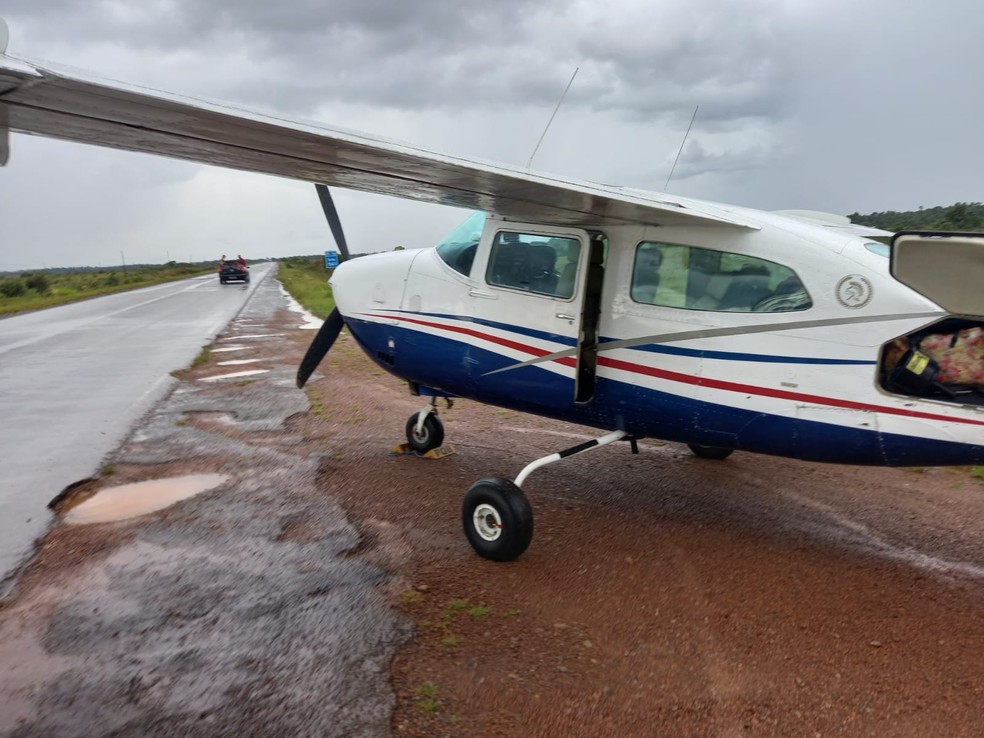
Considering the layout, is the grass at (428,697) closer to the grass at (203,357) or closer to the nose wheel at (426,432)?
the nose wheel at (426,432)

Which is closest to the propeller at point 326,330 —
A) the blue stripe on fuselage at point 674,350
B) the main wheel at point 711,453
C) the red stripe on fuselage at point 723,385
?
the blue stripe on fuselage at point 674,350

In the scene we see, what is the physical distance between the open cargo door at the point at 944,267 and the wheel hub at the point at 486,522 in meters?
2.94

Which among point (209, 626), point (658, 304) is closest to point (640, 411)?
point (658, 304)

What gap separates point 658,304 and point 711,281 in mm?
378

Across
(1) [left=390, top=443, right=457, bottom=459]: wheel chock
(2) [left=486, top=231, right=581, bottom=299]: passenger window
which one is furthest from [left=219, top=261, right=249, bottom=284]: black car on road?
(2) [left=486, top=231, right=581, bottom=299]: passenger window

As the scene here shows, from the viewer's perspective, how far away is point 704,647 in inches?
138

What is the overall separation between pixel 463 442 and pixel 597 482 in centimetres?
183

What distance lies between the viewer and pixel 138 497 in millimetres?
5551

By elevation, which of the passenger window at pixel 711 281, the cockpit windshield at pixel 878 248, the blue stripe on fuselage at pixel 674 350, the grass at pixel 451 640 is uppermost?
the cockpit windshield at pixel 878 248

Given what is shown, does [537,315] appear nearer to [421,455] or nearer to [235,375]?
[421,455]

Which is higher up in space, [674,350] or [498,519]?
[674,350]

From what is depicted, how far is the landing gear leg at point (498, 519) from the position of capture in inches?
175

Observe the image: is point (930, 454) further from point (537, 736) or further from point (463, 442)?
point (463, 442)

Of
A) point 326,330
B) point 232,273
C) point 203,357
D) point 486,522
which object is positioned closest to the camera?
point 486,522
